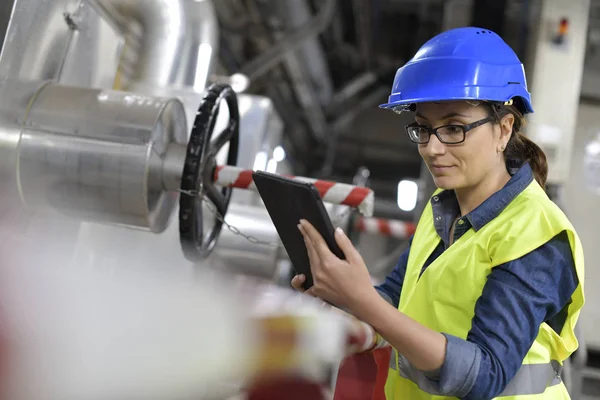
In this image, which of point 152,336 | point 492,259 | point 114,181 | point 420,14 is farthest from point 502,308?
→ point 420,14

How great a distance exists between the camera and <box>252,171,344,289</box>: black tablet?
33.0 inches

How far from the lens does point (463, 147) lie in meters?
0.98

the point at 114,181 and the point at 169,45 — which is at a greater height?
the point at 169,45

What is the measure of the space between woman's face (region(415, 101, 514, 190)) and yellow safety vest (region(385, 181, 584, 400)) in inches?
3.0

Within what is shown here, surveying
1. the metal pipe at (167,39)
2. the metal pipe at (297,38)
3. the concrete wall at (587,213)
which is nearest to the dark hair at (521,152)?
the metal pipe at (167,39)

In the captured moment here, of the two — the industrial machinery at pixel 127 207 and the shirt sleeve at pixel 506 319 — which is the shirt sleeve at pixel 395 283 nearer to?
the industrial machinery at pixel 127 207

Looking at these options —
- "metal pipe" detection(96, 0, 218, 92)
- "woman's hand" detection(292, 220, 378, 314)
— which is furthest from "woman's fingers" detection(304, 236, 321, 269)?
"metal pipe" detection(96, 0, 218, 92)

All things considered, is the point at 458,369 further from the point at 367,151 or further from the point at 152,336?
the point at 367,151

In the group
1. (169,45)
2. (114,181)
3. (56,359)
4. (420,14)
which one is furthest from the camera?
(420,14)

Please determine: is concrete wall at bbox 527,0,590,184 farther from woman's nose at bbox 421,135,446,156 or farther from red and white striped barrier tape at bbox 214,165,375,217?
woman's nose at bbox 421,135,446,156

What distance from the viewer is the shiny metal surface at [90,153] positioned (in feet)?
5.19

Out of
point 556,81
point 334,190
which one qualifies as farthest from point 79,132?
point 556,81

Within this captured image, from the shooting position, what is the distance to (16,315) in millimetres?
770

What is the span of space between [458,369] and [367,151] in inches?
273
